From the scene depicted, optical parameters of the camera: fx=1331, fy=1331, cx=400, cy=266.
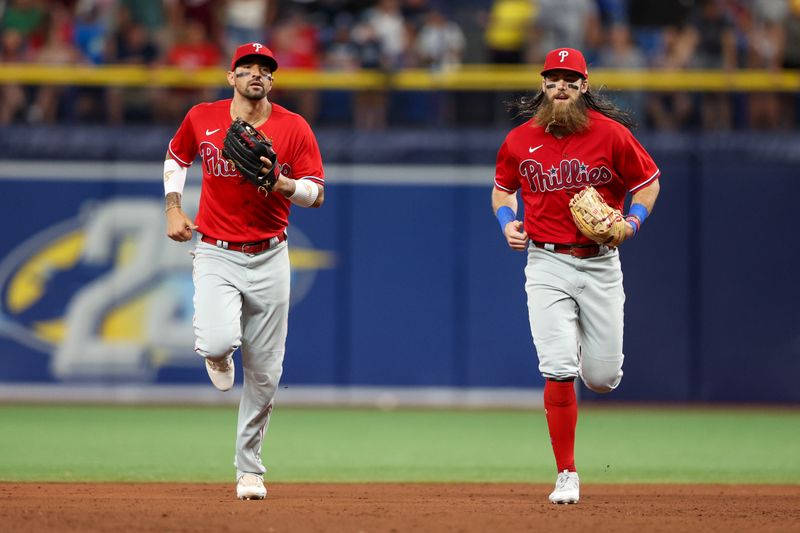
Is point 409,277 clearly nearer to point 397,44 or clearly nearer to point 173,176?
point 397,44

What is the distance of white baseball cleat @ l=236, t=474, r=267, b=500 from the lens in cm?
651

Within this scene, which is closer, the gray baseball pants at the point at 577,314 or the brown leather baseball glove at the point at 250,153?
the brown leather baseball glove at the point at 250,153

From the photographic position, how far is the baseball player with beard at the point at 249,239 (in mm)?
6484

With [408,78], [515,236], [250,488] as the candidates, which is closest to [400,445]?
[250,488]

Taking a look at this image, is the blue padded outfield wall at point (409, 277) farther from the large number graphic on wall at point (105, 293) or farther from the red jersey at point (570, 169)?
the red jersey at point (570, 169)

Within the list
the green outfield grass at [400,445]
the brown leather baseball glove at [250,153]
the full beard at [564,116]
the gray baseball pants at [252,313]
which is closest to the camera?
the brown leather baseball glove at [250,153]

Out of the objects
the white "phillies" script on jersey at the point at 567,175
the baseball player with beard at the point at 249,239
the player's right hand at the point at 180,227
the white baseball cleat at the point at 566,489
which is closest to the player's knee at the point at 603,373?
the white baseball cleat at the point at 566,489

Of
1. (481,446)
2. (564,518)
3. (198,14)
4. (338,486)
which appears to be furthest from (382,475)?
(198,14)

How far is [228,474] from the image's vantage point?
813cm

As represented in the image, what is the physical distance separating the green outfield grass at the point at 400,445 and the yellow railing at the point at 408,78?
122 inches

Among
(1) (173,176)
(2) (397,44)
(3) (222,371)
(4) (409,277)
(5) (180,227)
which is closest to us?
(5) (180,227)

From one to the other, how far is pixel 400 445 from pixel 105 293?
4.22 meters

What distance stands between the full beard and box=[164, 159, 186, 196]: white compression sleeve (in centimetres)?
184

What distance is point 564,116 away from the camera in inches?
259
